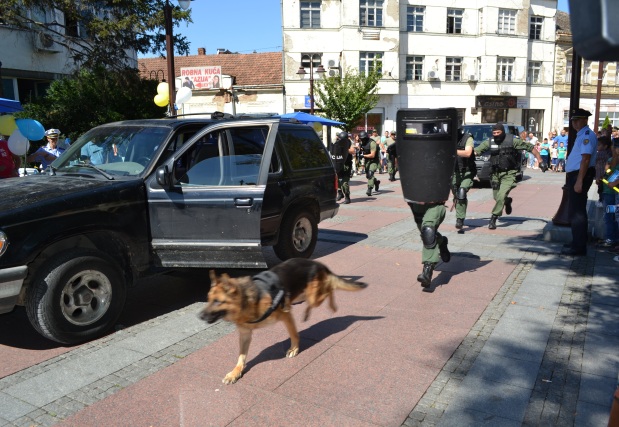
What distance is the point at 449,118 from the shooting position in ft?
18.6

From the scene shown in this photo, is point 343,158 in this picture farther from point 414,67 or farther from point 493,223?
point 414,67

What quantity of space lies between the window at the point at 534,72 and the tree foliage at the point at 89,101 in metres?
31.2

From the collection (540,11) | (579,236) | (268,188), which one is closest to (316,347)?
(268,188)

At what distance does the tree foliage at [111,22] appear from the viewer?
50.4 feet

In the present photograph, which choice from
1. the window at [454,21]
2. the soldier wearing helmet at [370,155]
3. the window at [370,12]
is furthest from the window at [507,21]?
the soldier wearing helmet at [370,155]

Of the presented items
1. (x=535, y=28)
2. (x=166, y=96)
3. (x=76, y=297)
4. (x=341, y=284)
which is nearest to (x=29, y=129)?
(x=76, y=297)

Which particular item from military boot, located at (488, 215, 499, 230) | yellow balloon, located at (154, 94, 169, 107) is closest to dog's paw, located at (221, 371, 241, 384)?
military boot, located at (488, 215, 499, 230)

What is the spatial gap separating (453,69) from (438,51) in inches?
69.1

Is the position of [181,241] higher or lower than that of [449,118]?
lower

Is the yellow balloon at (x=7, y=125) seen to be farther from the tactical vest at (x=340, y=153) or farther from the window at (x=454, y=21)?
the window at (x=454, y=21)

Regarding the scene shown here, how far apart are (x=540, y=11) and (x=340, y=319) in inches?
1601

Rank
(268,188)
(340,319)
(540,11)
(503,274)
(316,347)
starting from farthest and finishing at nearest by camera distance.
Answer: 1. (540,11)
2. (503,274)
3. (268,188)
4. (340,319)
5. (316,347)

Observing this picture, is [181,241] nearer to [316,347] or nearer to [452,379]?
[316,347]

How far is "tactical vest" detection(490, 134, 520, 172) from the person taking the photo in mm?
9344
